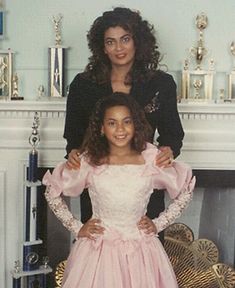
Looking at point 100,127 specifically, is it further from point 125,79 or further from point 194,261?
point 194,261

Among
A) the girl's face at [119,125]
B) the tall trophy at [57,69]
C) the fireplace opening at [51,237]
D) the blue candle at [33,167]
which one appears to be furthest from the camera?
the fireplace opening at [51,237]

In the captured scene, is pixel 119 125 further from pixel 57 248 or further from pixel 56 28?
pixel 57 248

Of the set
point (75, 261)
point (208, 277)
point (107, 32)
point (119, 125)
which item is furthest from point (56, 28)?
point (208, 277)

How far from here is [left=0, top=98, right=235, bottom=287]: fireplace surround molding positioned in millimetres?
2393

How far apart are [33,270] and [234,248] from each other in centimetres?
95

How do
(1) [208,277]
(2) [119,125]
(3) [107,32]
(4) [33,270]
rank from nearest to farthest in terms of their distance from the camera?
(2) [119,125]
(3) [107,32]
(4) [33,270]
(1) [208,277]

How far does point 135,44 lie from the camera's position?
192 centimetres

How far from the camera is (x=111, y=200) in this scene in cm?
174

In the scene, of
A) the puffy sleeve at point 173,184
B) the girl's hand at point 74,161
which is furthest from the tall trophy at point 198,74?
the girl's hand at point 74,161

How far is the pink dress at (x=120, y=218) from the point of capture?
172cm

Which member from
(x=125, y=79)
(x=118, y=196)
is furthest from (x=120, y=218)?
(x=125, y=79)

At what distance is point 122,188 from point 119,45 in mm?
482

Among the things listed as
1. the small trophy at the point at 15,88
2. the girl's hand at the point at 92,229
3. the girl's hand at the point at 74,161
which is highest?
the small trophy at the point at 15,88

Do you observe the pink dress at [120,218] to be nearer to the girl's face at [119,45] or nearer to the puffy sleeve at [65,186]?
the puffy sleeve at [65,186]
